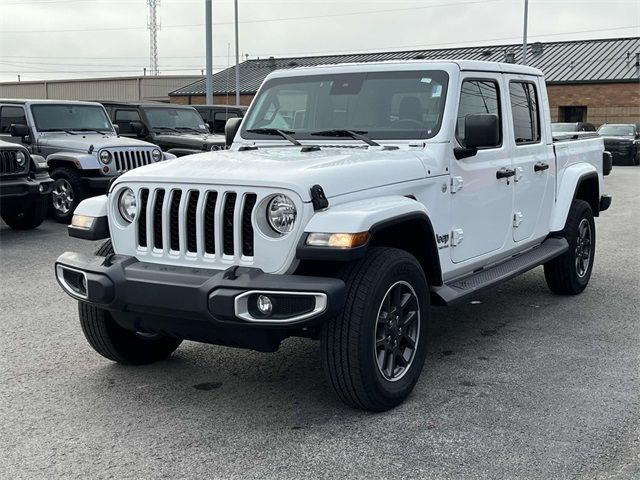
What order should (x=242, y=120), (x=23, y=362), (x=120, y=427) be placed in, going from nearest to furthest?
(x=120, y=427) → (x=23, y=362) → (x=242, y=120)

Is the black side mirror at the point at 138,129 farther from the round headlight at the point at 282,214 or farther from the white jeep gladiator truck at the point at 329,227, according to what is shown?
the round headlight at the point at 282,214

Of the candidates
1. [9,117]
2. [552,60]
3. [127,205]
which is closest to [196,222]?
[127,205]

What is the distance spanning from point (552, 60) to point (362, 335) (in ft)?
139

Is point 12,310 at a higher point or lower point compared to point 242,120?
lower

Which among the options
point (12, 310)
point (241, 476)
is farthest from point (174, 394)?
point (12, 310)

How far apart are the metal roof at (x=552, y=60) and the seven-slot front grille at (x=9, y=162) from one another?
86.9 ft

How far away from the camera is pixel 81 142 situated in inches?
481

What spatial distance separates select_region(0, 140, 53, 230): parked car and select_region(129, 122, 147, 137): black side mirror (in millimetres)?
3420

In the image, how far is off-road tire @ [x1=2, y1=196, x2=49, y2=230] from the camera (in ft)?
36.7

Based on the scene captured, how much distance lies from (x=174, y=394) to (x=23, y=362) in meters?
1.27

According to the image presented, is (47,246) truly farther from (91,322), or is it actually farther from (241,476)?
(241,476)

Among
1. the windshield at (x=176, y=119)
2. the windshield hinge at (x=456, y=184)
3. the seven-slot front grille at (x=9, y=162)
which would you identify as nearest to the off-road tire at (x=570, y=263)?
the windshield hinge at (x=456, y=184)

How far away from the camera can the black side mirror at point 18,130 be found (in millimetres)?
12141

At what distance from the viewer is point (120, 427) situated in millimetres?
4102
